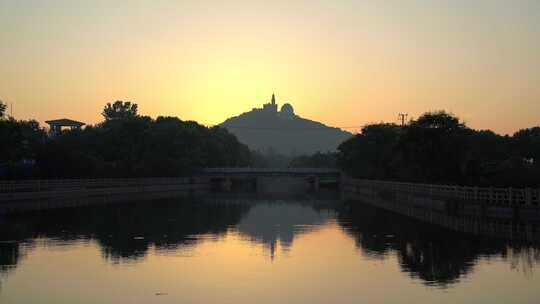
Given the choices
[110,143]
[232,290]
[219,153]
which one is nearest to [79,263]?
[232,290]

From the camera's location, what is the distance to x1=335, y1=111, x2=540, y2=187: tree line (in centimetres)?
7812

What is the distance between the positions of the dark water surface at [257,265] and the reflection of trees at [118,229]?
8cm

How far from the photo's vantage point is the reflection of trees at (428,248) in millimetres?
29625

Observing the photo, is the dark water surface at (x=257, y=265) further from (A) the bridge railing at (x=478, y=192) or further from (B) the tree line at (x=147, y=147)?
(B) the tree line at (x=147, y=147)

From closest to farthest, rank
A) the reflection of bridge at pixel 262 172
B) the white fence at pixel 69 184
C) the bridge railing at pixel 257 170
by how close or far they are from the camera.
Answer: the white fence at pixel 69 184 → the bridge railing at pixel 257 170 → the reflection of bridge at pixel 262 172

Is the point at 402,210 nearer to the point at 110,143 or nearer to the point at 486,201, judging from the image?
the point at 486,201

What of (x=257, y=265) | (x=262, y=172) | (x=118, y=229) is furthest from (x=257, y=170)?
(x=257, y=265)

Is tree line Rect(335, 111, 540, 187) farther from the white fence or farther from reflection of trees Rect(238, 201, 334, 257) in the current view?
the white fence

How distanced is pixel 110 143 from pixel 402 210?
104 metres

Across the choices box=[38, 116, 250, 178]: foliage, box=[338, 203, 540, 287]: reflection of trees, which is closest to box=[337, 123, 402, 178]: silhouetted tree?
box=[38, 116, 250, 178]: foliage

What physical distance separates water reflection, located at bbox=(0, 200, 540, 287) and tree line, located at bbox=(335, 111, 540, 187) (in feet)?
49.9

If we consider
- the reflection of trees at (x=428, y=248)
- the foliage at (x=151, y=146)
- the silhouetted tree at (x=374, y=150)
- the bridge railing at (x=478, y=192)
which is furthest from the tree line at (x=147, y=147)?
the reflection of trees at (x=428, y=248)

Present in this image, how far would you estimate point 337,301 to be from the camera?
23.3m

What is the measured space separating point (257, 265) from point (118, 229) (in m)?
20.4
